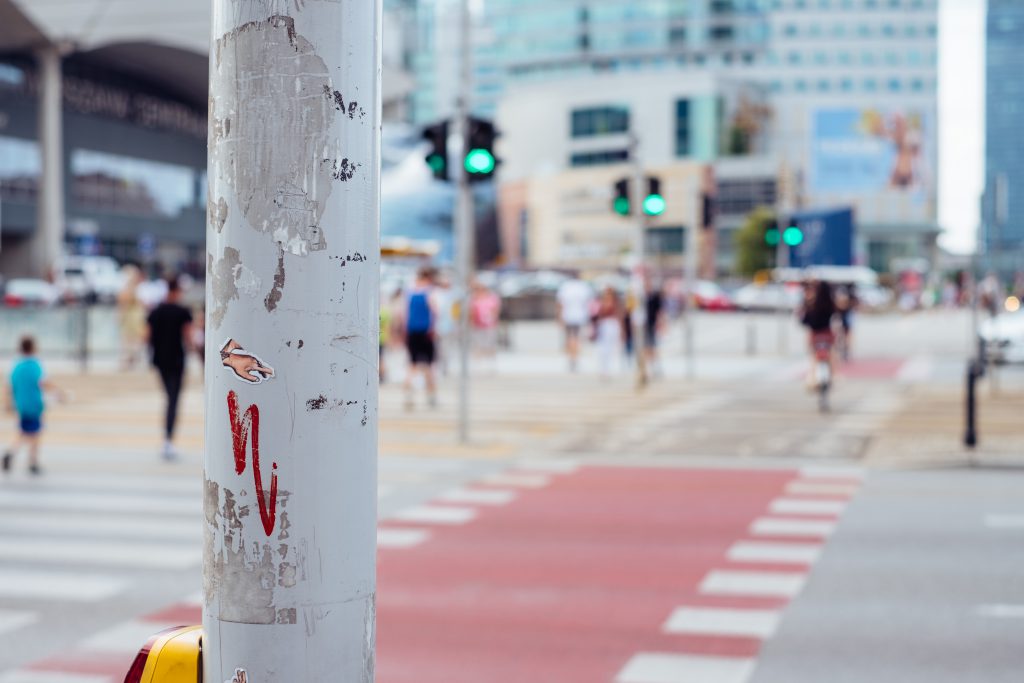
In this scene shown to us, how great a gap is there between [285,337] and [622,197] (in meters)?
19.9

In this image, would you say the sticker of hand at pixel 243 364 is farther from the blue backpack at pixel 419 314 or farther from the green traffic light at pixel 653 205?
the green traffic light at pixel 653 205

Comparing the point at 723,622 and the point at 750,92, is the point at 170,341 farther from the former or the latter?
the point at 750,92

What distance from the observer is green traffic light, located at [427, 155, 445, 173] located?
1545 cm

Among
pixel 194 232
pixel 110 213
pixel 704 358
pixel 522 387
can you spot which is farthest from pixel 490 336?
pixel 194 232

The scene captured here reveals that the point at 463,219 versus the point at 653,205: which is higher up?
the point at 653,205

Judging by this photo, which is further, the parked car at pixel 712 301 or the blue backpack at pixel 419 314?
the parked car at pixel 712 301

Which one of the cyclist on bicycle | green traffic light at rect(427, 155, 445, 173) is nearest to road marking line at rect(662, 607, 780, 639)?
green traffic light at rect(427, 155, 445, 173)

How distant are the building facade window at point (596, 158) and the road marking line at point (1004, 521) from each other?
324 feet

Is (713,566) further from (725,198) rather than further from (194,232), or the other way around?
(725,198)

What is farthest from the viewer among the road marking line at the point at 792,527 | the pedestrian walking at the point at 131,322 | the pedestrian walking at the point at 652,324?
the pedestrian walking at the point at 131,322

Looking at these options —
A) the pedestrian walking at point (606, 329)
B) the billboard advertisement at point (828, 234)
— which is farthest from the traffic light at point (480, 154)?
the billboard advertisement at point (828, 234)

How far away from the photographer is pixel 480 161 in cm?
1491

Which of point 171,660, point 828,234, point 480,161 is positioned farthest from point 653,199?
point 171,660

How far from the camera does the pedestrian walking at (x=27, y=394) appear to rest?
42.0 feet
